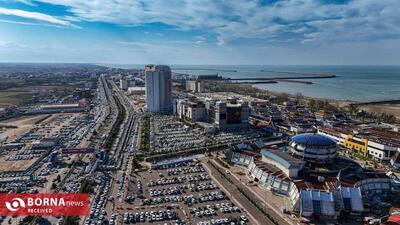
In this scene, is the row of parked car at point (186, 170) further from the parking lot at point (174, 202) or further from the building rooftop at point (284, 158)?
the building rooftop at point (284, 158)

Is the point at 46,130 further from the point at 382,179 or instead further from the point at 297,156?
the point at 382,179

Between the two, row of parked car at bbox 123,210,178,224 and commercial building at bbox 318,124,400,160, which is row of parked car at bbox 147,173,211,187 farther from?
commercial building at bbox 318,124,400,160

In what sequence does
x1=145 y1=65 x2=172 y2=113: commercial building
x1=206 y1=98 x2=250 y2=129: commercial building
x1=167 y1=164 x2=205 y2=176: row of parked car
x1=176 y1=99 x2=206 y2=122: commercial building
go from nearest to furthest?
1. x1=167 y1=164 x2=205 y2=176: row of parked car
2. x1=206 y1=98 x2=250 y2=129: commercial building
3. x1=176 y1=99 x2=206 y2=122: commercial building
4. x1=145 y1=65 x2=172 y2=113: commercial building

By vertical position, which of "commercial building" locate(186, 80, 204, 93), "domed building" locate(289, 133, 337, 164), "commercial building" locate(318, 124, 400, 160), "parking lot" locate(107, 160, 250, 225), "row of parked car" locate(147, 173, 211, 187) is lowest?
"parking lot" locate(107, 160, 250, 225)

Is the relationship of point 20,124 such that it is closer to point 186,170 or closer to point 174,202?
point 186,170

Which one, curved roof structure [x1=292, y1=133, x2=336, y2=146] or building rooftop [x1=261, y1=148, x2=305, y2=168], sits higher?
curved roof structure [x1=292, y1=133, x2=336, y2=146]

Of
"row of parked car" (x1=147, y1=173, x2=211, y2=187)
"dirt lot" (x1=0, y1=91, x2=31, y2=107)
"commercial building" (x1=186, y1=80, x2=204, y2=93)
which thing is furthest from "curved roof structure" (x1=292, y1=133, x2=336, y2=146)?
"commercial building" (x1=186, y1=80, x2=204, y2=93)

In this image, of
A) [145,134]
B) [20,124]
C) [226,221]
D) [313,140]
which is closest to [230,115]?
[145,134]
